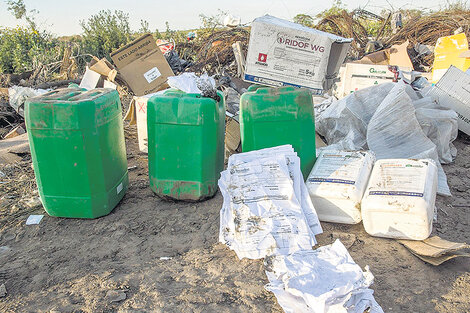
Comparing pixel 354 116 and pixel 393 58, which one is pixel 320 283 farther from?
pixel 393 58

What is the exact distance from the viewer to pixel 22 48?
8.64 m

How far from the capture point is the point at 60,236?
2717 millimetres

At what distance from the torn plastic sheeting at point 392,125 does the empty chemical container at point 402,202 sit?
2.65 feet

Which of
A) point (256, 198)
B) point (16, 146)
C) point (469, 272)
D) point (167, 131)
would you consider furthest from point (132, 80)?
point (469, 272)

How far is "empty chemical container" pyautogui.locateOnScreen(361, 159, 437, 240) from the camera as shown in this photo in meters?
2.40

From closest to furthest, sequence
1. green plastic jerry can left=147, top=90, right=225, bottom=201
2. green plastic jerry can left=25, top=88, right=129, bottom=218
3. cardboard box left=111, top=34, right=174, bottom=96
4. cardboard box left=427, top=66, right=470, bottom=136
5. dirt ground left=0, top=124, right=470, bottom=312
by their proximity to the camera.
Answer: dirt ground left=0, top=124, right=470, bottom=312, green plastic jerry can left=25, top=88, right=129, bottom=218, green plastic jerry can left=147, top=90, right=225, bottom=201, cardboard box left=427, top=66, right=470, bottom=136, cardboard box left=111, top=34, right=174, bottom=96

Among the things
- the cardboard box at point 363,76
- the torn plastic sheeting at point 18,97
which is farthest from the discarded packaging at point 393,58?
the torn plastic sheeting at point 18,97

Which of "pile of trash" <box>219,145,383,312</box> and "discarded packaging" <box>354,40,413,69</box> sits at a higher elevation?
"discarded packaging" <box>354,40,413,69</box>

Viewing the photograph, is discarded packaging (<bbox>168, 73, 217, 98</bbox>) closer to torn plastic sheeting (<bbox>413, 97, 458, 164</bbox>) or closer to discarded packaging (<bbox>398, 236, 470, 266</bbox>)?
discarded packaging (<bbox>398, 236, 470, 266</bbox>)

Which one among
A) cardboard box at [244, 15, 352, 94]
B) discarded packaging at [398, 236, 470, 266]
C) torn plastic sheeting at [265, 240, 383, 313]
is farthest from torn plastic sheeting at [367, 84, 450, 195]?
torn plastic sheeting at [265, 240, 383, 313]

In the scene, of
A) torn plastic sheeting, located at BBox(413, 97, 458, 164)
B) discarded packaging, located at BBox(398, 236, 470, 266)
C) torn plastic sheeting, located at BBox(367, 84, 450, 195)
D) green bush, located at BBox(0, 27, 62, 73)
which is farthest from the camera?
green bush, located at BBox(0, 27, 62, 73)

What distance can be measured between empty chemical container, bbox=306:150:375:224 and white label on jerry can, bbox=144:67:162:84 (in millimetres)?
3416

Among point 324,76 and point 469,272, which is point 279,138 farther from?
point 469,272

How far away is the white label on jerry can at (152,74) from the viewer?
18.1 ft
